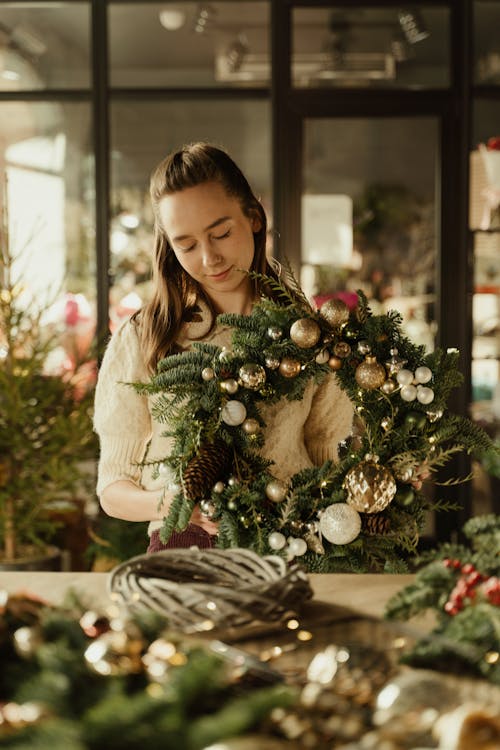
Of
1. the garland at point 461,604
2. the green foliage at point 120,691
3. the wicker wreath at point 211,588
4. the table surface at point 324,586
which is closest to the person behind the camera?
the green foliage at point 120,691

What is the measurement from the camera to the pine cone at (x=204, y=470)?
4.85ft

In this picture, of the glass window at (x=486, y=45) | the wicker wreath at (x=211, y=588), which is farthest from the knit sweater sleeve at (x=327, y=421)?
the glass window at (x=486, y=45)

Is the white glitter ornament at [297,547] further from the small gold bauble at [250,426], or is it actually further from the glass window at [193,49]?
the glass window at [193,49]

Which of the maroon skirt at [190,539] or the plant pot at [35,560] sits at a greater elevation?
the maroon skirt at [190,539]

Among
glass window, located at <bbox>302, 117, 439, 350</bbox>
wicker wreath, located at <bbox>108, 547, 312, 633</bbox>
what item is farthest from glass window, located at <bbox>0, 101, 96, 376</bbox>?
wicker wreath, located at <bbox>108, 547, 312, 633</bbox>

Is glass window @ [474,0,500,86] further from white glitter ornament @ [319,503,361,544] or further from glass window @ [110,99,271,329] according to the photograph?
white glitter ornament @ [319,503,361,544]

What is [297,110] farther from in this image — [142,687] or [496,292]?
[142,687]

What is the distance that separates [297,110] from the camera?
4.50 metres

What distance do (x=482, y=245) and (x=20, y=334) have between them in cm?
241

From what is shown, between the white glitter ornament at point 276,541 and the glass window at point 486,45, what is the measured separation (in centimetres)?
368

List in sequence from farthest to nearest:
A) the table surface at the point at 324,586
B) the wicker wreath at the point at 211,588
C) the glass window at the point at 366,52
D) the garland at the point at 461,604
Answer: the glass window at the point at 366,52, the table surface at the point at 324,586, the wicker wreath at the point at 211,588, the garland at the point at 461,604

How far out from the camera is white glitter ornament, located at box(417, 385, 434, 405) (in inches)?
59.4

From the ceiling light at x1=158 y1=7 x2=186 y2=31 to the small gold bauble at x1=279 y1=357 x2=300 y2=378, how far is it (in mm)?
3536

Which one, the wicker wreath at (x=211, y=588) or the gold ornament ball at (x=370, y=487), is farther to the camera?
the gold ornament ball at (x=370, y=487)
